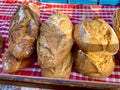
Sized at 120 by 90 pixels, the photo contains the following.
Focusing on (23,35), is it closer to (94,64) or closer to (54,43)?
(54,43)

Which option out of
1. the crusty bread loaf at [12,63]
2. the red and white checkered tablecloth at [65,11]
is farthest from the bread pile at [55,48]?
the red and white checkered tablecloth at [65,11]

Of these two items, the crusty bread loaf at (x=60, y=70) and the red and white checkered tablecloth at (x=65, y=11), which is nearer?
the crusty bread loaf at (x=60, y=70)

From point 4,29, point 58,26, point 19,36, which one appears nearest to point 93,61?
point 58,26

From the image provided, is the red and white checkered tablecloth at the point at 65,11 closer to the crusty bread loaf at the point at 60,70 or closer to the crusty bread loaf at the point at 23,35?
the crusty bread loaf at the point at 23,35

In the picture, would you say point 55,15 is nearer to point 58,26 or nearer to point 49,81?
point 58,26

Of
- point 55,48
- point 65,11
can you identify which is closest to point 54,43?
point 55,48
